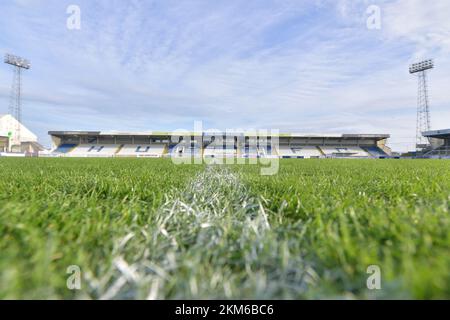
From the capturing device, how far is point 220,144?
131 ft

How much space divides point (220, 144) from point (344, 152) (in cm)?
2387

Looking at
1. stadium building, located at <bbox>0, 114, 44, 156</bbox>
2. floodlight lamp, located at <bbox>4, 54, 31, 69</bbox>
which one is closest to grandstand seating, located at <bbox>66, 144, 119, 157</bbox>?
stadium building, located at <bbox>0, 114, 44, 156</bbox>

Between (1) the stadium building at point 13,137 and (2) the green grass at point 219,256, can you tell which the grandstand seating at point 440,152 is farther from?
(1) the stadium building at point 13,137

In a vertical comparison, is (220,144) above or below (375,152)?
above

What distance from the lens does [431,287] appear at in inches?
19.3

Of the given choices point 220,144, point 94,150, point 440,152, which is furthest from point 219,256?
point 440,152

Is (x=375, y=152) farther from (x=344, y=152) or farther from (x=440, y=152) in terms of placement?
(x=440, y=152)

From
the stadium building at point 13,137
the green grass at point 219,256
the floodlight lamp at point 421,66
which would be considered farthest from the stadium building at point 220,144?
the green grass at point 219,256

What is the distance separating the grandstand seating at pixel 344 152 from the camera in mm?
40200

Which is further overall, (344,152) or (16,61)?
(344,152)

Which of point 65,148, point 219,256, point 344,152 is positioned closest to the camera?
point 219,256
